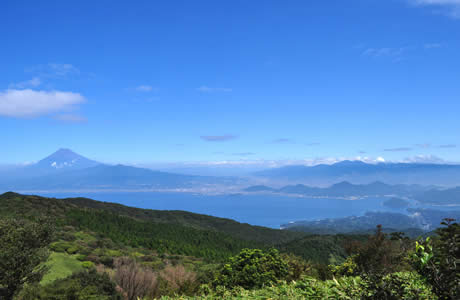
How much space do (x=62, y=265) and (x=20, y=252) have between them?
9.01 m

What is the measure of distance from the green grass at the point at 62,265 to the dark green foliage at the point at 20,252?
15.3 feet

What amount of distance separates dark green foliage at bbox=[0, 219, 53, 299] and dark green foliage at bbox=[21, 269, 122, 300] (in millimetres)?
826

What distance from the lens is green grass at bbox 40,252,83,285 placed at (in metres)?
16.0

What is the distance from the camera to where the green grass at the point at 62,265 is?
52.3ft

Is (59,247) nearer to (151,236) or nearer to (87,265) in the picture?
(87,265)

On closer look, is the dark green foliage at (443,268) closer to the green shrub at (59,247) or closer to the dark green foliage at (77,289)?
the dark green foliage at (77,289)

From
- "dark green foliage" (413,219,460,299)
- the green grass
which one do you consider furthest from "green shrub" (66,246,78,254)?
"dark green foliage" (413,219,460,299)

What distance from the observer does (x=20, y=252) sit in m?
10.5

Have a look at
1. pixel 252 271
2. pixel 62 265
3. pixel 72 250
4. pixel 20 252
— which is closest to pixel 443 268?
pixel 252 271

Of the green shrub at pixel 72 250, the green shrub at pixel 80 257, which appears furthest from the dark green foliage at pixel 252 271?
the green shrub at pixel 72 250

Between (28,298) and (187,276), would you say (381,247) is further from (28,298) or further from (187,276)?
(28,298)

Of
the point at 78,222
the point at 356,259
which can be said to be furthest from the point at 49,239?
the point at 78,222

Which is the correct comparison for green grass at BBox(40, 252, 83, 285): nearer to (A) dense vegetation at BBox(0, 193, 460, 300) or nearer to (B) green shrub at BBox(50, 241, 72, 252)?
(A) dense vegetation at BBox(0, 193, 460, 300)

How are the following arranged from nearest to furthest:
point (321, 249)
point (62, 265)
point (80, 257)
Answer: point (62, 265) → point (80, 257) → point (321, 249)
